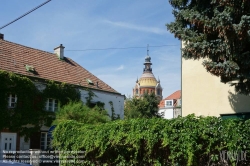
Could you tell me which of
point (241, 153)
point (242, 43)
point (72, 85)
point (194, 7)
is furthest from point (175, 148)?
point (72, 85)

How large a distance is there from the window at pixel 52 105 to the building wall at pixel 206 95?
13204 mm

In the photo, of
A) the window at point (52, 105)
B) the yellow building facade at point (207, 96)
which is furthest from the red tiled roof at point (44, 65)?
the yellow building facade at point (207, 96)

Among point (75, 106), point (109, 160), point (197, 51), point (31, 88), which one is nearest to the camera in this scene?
point (197, 51)

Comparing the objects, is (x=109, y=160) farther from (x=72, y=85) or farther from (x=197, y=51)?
(x=72, y=85)

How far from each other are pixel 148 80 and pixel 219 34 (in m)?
116

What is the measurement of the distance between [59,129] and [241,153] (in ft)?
26.0

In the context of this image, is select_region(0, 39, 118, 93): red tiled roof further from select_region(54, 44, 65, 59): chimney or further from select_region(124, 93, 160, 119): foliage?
select_region(124, 93, 160, 119): foliage

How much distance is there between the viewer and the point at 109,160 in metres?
12.2

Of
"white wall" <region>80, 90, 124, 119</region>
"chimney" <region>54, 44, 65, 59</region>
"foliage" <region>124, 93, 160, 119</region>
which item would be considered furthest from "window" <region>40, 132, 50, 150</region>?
"foliage" <region>124, 93, 160, 119</region>

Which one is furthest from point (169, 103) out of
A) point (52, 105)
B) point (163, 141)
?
point (163, 141)

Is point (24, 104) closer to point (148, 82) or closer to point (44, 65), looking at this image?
point (44, 65)

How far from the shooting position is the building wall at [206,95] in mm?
13570

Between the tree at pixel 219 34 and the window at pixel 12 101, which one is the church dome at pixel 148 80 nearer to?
the window at pixel 12 101

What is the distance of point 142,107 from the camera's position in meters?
45.5
